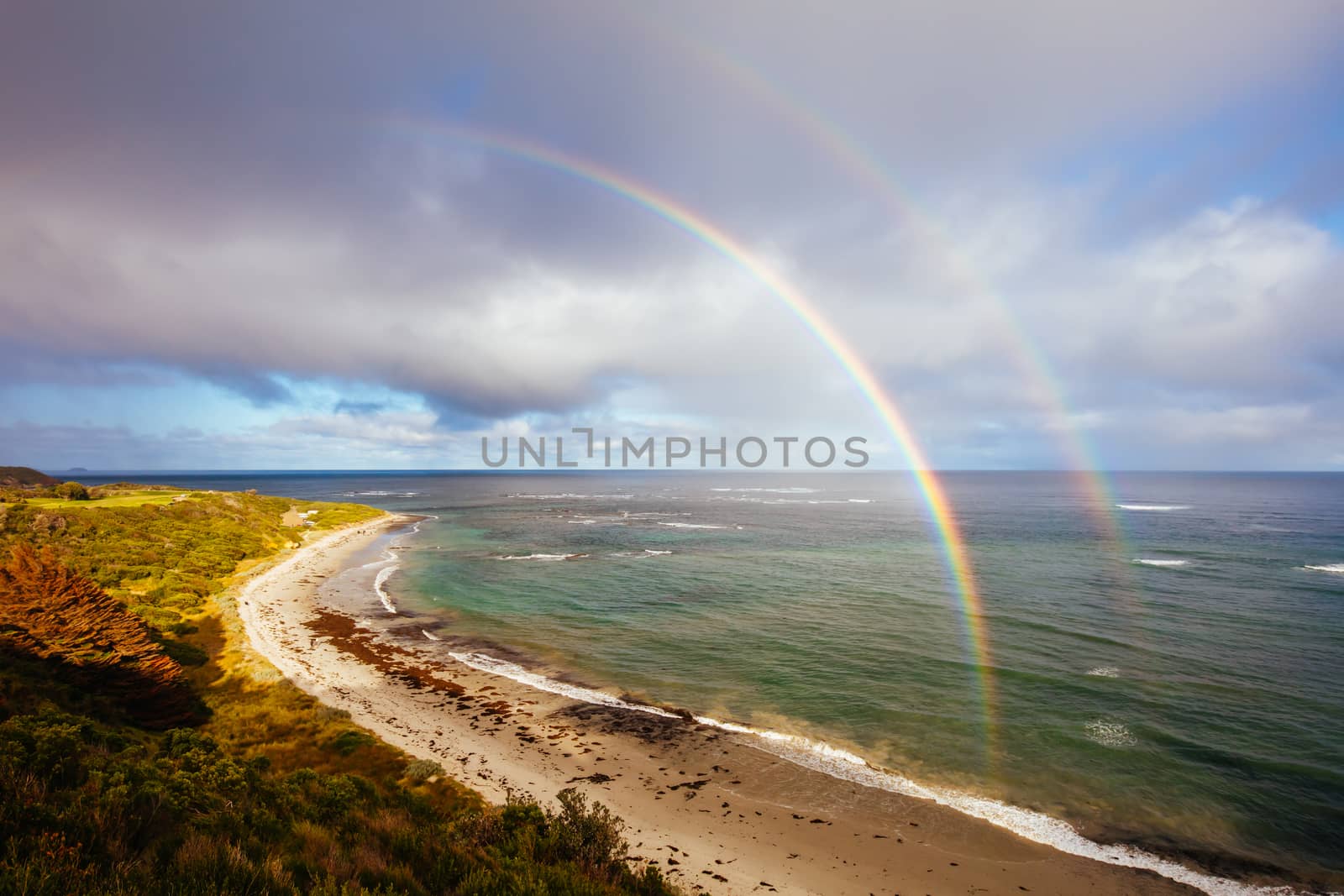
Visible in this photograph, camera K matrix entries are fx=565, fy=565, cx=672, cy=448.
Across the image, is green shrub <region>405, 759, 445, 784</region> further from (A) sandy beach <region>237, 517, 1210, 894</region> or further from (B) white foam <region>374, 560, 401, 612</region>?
(B) white foam <region>374, 560, 401, 612</region>

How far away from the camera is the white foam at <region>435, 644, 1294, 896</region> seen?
1295cm

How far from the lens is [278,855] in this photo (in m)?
8.03

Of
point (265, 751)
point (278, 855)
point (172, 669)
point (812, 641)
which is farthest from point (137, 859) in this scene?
point (812, 641)

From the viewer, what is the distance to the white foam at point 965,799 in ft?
42.5

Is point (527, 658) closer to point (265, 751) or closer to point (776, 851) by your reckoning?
point (265, 751)

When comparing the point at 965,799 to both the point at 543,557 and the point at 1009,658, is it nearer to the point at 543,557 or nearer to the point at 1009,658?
the point at 1009,658

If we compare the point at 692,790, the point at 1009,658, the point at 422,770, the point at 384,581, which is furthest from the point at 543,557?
the point at 692,790

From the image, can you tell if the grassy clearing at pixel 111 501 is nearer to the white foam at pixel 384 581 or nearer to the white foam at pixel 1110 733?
the white foam at pixel 384 581

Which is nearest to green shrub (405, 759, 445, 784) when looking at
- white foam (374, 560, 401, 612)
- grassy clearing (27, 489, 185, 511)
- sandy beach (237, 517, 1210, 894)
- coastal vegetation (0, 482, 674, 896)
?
coastal vegetation (0, 482, 674, 896)

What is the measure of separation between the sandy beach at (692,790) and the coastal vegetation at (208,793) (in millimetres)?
1343

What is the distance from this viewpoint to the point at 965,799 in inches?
633

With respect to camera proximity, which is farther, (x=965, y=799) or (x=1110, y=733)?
(x=1110, y=733)

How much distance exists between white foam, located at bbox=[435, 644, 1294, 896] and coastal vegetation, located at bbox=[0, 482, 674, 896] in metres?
7.20

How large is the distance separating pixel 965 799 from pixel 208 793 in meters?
18.2
